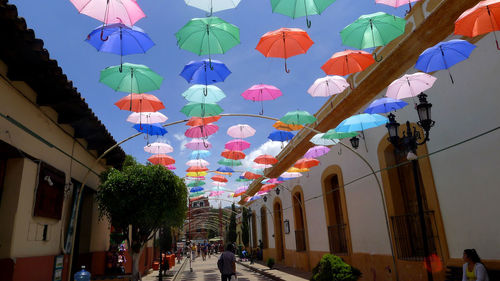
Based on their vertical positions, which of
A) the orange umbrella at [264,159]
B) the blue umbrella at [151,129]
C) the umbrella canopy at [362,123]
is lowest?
the umbrella canopy at [362,123]

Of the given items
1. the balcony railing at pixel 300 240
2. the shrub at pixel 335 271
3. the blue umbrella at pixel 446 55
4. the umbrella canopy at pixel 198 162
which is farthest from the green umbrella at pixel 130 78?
the balcony railing at pixel 300 240

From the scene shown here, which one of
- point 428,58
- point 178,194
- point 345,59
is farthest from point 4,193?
point 428,58

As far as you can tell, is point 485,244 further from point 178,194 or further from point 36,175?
point 36,175

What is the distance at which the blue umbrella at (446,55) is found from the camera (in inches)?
222

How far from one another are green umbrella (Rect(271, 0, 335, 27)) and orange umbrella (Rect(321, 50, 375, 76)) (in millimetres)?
1698

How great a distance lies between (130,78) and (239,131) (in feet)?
18.5

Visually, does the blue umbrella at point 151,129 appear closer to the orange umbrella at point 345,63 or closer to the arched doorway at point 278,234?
the orange umbrella at point 345,63

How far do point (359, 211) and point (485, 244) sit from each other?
456 centimetres

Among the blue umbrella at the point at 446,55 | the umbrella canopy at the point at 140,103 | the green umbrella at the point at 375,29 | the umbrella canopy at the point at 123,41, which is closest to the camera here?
the blue umbrella at the point at 446,55

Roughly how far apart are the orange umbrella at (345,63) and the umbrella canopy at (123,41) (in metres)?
3.80

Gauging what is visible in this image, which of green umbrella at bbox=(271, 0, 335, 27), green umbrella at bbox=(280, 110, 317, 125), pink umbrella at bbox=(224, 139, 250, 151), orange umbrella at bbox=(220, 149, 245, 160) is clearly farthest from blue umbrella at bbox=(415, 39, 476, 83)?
orange umbrella at bbox=(220, 149, 245, 160)

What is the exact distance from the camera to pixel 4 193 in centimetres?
597

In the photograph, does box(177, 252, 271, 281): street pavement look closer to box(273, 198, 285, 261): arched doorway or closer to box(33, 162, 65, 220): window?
box(273, 198, 285, 261): arched doorway

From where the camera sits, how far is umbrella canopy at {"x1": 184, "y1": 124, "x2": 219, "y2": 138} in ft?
38.2
